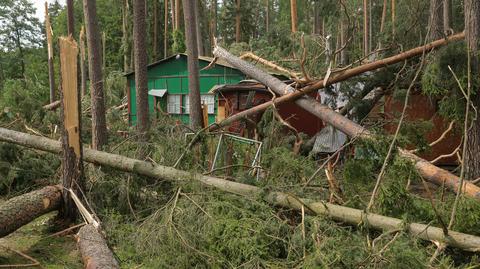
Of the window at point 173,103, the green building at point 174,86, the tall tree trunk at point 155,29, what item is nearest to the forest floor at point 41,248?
the green building at point 174,86

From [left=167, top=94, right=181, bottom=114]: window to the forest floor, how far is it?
12.2 metres

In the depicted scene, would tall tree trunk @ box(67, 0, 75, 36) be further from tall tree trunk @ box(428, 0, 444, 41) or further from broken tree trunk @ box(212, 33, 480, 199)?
tall tree trunk @ box(428, 0, 444, 41)

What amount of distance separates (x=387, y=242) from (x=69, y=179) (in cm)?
397

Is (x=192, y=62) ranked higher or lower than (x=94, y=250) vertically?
higher

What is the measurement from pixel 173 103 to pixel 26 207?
43.1 feet

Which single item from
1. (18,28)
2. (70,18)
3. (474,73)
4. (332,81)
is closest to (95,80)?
(332,81)

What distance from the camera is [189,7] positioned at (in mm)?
11234

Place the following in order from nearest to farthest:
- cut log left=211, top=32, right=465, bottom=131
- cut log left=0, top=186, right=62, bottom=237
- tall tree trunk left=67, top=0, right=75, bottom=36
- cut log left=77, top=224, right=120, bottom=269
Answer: cut log left=77, top=224, right=120, bottom=269 → cut log left=0, top=186, right=62, bottom=237 → cut log left=211, top=32, right=465, bottom=131 → tall tree trunk left=67, top=0, right=75, bottom=36

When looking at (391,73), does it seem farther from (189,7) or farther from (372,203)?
(189,7)

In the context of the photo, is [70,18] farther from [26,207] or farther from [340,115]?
[340,115]

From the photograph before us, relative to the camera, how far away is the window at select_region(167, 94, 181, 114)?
17.8m

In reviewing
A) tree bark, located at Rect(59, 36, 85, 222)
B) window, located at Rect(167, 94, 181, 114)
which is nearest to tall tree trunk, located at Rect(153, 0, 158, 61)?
window, located at Rect(167, 94, 181, 114)

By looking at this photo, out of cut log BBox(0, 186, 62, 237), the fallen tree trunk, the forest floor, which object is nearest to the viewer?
the fallen tree trunk

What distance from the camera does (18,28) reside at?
37.5 meters
